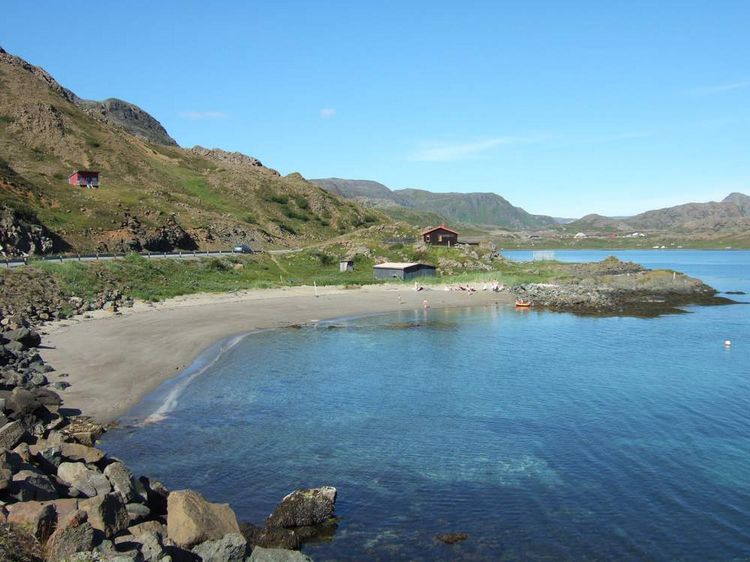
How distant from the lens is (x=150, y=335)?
157ft

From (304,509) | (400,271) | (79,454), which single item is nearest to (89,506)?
(79,454)

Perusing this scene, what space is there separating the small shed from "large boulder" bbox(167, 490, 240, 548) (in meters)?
78.2

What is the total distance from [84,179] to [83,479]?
98043 millimetres

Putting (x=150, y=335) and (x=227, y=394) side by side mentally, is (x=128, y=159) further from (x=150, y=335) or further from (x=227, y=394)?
(x=227, y=394)

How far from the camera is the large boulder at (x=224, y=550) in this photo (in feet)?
47.1

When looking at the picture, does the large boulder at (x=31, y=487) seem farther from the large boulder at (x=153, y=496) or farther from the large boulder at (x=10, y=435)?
the large boulder at (x=10, y=435)

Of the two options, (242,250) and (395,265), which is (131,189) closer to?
(242,250)

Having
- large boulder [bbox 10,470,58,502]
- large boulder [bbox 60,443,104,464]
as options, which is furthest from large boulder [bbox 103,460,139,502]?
large boulder [bbox 60,443,104,464]

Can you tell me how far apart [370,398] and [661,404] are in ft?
52.2

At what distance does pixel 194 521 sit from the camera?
1533cm

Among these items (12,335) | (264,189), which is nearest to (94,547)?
(12,335)

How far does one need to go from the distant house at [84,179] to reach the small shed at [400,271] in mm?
50298

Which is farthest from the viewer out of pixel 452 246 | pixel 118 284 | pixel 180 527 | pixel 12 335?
pixel 452 246

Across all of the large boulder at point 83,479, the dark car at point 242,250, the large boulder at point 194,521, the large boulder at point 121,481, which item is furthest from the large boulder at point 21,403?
the dark car at point 242,250
